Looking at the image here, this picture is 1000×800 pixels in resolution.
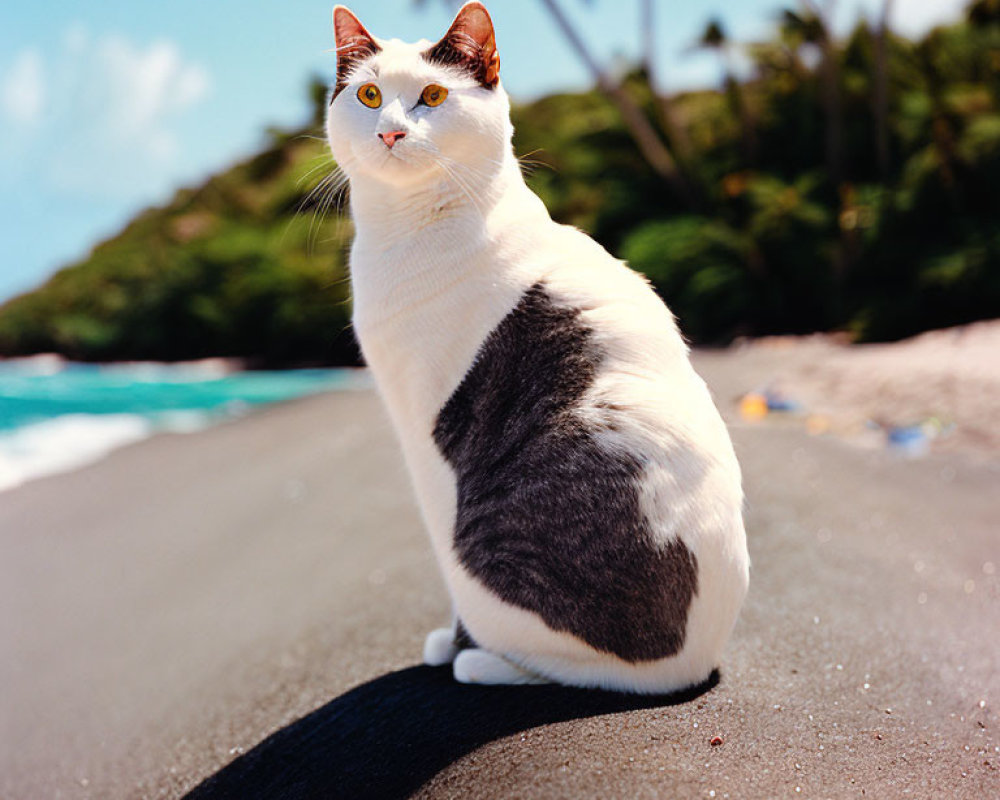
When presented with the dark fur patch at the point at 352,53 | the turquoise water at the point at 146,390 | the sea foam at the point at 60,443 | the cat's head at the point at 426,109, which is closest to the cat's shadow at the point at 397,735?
the cat's head at the point at 426,109

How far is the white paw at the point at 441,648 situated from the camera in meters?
2.43

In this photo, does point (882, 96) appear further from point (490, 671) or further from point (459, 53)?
point (490, 671)

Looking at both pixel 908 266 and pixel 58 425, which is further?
pixel 908 266

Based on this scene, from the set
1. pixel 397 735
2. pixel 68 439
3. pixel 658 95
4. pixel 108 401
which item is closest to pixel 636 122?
pixel 658 95

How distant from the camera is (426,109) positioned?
6.63 feet

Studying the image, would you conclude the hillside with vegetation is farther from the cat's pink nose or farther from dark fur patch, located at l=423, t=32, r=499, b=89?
the cat's pink nose

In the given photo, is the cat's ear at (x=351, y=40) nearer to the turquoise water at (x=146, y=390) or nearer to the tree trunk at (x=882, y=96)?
the turquoise water at (x=146, y=390)

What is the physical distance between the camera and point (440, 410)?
2.05 meters

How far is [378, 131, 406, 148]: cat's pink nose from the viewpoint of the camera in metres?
1.96

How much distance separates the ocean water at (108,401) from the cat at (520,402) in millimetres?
6207

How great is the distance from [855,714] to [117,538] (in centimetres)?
456

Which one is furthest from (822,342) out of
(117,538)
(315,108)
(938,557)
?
(315,108)

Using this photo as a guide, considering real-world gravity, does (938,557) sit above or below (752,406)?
above

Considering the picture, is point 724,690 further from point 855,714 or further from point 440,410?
point 440,410
